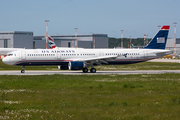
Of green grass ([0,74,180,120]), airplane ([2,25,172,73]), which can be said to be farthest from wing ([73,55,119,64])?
green grass ([0,74,180,120])

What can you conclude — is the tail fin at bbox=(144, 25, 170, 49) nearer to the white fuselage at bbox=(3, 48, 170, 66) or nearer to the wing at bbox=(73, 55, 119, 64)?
the white fuselage at bbox=(3, 48, 170, 66)

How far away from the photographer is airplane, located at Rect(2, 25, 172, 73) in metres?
42.9

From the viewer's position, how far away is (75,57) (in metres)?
44.5

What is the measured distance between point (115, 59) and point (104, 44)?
489ft

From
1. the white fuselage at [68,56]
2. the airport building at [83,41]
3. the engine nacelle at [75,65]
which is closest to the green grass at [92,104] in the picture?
the engine nacelle at [75,65]

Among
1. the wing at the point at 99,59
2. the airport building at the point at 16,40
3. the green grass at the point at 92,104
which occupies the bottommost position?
the green grass at the point at 92,104

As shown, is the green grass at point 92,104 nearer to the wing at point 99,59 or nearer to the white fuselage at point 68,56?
the wing at point 99,59

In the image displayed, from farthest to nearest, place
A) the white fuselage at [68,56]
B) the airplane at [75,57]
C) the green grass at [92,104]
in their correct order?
1. the white fuselage at [68,56]
2. the airplane at [75,57]
3. the green grass at [92,104]

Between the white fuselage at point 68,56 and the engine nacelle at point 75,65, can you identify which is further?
the white fuselage at point 68,56

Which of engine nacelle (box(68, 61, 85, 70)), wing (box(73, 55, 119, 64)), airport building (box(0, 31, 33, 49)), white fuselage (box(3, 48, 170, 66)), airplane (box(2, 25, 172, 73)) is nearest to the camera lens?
engine nacelle (box(68, 61, 85, 70))

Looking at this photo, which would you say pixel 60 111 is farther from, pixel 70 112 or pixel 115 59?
pixel 115 59

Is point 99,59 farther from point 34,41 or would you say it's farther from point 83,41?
point 83,41

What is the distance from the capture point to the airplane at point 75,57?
141ft

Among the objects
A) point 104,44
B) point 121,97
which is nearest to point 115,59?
point 121,97
